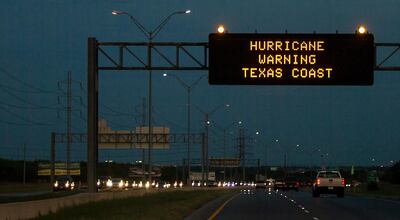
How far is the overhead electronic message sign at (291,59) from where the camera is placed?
121 feet

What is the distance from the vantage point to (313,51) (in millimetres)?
36938

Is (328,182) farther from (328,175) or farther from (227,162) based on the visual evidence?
(227,162)

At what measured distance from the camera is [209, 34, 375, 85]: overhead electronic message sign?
36750mm

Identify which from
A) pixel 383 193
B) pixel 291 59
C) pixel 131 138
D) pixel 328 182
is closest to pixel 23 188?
pixel 131 138

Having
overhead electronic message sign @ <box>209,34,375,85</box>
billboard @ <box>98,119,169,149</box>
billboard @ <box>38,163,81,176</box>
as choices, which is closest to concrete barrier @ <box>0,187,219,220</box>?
overhead electronic message sign @ <box>209,34,375,85</box>

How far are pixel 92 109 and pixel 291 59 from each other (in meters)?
10.2

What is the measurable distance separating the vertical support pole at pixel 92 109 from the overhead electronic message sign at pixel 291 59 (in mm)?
6067

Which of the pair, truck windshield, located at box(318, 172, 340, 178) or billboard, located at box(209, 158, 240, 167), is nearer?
truck windshield, located at box(318, 172, 340, 178)

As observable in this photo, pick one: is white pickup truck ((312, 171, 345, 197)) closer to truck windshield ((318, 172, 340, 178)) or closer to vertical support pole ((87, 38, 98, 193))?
truck windshield ((318, 172, 340, 178))

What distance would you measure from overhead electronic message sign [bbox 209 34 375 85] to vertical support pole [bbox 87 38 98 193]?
607 cm

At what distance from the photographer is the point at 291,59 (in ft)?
121

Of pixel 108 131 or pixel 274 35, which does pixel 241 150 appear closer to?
pixel 108 131

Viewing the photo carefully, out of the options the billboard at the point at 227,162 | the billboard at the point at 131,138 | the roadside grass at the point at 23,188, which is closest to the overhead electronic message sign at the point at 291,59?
the roadside grass at the point at 23,188

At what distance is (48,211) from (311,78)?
14176 mm
